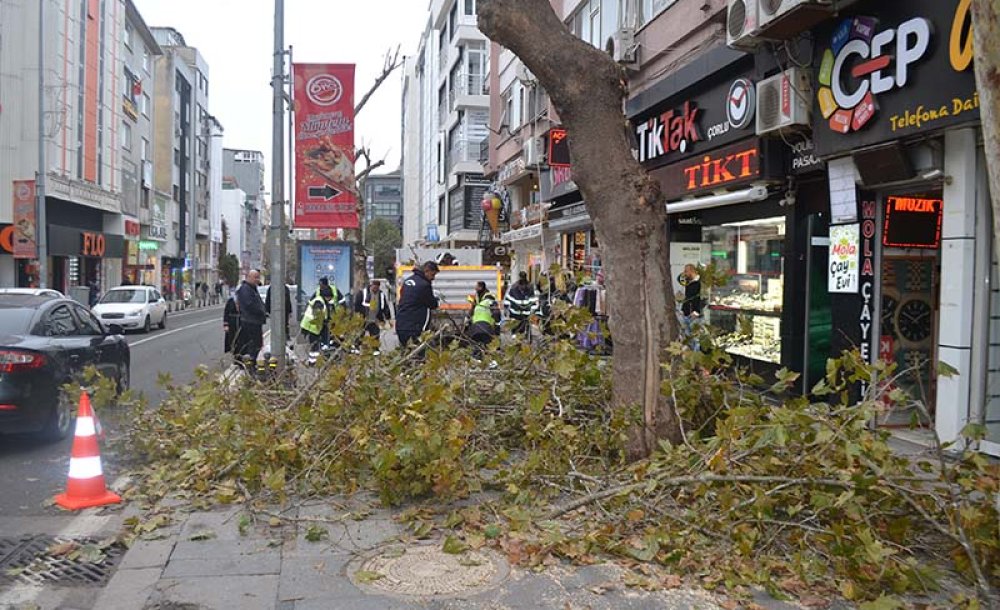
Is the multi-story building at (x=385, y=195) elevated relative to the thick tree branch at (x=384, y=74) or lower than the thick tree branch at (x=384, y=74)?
elevated

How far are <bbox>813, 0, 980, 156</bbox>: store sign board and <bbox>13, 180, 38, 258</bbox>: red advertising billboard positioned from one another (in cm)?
2486

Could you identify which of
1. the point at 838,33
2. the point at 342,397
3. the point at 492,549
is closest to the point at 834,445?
the point at 492,549

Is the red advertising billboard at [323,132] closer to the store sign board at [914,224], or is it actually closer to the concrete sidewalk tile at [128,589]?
the store sign board at [914,224]

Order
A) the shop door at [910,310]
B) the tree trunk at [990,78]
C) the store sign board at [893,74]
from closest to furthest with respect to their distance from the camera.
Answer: the tree trunk at [990,78] < the store sign board at [893,74] < the shop door at [910,310]

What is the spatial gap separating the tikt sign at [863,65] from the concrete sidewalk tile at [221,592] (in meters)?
7.08

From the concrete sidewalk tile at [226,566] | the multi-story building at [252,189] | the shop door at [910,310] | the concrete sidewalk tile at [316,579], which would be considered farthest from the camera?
the multi-story building at [252,189]

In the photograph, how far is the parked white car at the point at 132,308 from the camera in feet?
74.7

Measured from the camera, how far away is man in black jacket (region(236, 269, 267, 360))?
11664 mm

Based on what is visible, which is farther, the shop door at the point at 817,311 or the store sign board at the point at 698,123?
the store sign board at the point at 698,123

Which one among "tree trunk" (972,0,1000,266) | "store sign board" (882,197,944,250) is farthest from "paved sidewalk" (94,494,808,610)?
"store sign board" (882,197,944,250)

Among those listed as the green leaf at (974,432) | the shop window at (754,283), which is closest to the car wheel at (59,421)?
the green leaf at (974,432)

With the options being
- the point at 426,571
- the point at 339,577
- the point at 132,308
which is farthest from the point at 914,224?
the point at 132,308

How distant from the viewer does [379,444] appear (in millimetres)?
5426

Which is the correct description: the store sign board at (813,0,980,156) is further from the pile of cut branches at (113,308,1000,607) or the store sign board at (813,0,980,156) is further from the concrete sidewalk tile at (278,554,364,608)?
the concrete sidewalk tile at (278,554,364,608)
